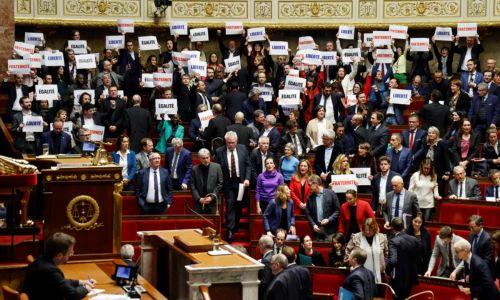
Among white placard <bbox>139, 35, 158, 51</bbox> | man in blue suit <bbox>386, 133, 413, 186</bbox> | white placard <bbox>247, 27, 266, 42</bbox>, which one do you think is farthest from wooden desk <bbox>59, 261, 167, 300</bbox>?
white placard <bbox>247, 27, 266, 42</bbox>

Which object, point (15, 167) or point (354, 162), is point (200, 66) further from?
point (15, 167)

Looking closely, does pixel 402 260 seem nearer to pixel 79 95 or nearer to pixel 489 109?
pixel 489 109

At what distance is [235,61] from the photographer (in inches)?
692

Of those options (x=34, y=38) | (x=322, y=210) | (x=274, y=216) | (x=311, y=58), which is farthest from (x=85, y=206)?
(x=34, y=38)

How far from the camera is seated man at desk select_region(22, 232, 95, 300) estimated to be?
7.29 m

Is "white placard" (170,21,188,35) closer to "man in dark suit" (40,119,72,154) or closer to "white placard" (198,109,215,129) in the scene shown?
"white placard" (198,109,215,129)

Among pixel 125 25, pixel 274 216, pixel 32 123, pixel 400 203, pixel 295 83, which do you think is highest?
pixel 125 25

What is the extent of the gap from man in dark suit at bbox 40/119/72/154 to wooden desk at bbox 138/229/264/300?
4.82 metres

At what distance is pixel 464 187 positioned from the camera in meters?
13.2

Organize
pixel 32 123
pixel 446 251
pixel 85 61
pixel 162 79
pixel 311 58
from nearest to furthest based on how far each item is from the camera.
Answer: pixel 446 251 < pixel 32 123 < pixel 162 79 < pixel 85 61 < pixel 311 58

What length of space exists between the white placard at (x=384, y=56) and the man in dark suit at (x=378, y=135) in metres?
2.92

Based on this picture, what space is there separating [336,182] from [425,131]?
2.23m

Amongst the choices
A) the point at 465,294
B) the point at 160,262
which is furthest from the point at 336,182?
the point at 160,262

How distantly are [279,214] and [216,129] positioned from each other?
290cm
